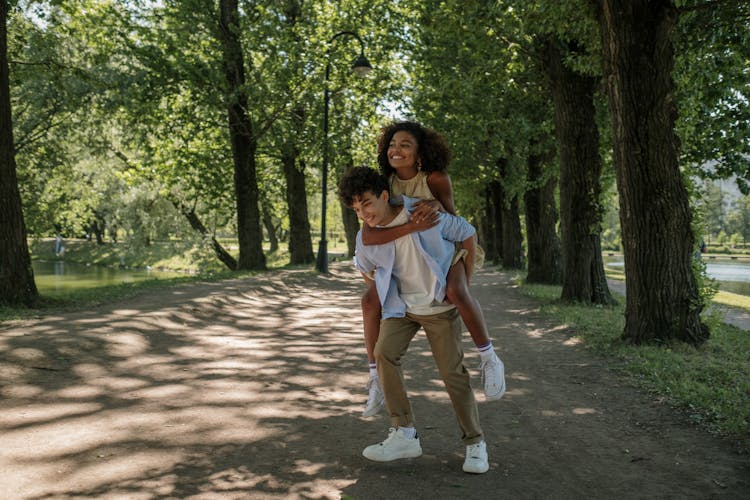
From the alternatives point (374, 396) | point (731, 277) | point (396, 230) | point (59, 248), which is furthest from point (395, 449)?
point (59, 248)

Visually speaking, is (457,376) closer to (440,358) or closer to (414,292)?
(440,358)

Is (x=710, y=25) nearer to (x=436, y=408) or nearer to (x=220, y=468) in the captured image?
A: (x=436, y=408)

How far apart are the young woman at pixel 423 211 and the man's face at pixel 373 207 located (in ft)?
0.27

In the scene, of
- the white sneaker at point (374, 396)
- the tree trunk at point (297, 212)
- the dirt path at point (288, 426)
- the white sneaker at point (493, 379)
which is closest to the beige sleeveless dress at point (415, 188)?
the white sneaker at point (493, 379)

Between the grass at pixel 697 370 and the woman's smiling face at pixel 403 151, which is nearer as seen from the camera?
the woman's smiling face at pixel 403 151

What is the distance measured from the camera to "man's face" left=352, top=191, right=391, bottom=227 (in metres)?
3.92

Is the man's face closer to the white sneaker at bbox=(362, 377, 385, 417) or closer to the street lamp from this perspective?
the white sneaker at bbox=(362, 377, 385, 417)

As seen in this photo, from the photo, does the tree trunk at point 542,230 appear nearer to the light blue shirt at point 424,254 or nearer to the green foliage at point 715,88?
the green foliage at point 715,88

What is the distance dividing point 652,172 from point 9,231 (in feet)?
32.7

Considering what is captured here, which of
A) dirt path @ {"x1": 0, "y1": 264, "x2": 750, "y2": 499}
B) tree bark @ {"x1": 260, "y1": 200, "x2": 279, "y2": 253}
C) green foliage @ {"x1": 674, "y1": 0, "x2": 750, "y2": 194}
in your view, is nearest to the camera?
dirt path @ {"x1": 0, "y1": 264, "x2": 750, "y2": 499}

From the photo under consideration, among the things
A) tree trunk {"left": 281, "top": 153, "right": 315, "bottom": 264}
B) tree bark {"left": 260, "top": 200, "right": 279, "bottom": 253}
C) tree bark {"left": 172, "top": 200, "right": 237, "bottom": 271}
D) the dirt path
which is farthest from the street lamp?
tree bark {"left": 260, "top": 200, "right": 279, "bottom": 253}

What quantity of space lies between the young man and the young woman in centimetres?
6

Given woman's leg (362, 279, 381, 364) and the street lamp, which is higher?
the street lamp

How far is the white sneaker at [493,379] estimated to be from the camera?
3.87 meters
